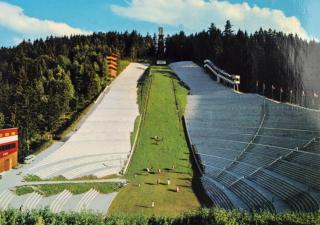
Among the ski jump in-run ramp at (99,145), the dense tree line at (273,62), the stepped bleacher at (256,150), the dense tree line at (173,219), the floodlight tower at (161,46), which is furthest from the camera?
the floodlight tower at (161,46)

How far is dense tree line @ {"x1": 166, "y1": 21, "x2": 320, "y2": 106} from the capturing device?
173ft

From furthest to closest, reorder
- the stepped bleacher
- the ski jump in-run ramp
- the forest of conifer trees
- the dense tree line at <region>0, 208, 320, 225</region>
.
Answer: the forest of conifer trees → the ski jump in-run ramp → the stepped bleacher → the dense tree line at <region>0, 208, 320, 225</region>

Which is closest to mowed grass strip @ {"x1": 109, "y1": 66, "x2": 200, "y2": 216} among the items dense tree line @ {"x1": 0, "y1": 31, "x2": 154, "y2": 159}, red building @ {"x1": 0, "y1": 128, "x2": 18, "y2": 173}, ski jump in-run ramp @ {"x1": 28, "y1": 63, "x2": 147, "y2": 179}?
ski jump in-run ramp @ {"x1": 28, "y1": 63, "x2": 147, "y2": 179}

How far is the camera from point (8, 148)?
41.3 meters

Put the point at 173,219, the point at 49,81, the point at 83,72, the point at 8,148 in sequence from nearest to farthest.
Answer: the point at 173,219 < the point at 8,148 < the point at 49,81 < the point at 83,72

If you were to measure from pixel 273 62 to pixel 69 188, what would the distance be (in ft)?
118

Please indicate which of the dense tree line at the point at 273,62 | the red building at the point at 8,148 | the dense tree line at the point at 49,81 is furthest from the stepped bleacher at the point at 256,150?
the red building at the point at 8,148

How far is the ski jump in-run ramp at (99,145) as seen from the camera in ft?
142

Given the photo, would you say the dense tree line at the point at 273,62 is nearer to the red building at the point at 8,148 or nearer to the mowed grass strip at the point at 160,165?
the mowed grass strip at the point at 160,165

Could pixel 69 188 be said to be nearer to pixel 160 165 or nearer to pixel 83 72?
pixel 160 165

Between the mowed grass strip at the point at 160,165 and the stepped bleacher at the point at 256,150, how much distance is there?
175 cm

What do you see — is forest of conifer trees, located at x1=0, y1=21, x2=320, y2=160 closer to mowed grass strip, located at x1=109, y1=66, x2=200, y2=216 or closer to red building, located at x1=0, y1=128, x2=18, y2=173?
red building, located at x1=0, y1=128, x2=18, y2=173

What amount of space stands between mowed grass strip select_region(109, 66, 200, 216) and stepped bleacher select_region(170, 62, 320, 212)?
1.75m

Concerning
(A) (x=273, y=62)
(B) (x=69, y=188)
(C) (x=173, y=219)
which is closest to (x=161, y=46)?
(A) (x=273, y=62)
